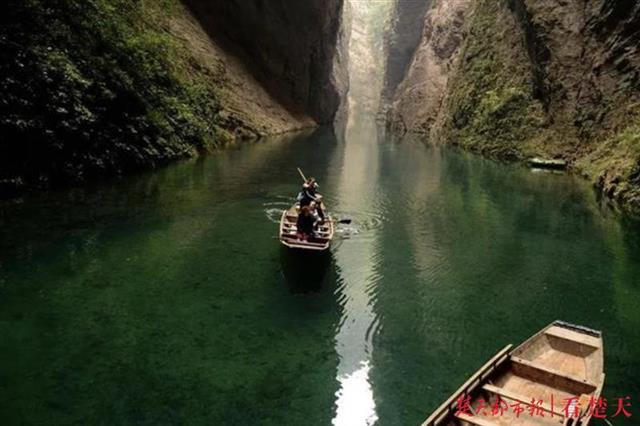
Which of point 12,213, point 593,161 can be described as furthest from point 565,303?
point 593,161

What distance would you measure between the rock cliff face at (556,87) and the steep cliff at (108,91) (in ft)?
72.4

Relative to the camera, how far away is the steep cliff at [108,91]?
19.6m

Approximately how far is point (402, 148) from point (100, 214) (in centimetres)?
4140

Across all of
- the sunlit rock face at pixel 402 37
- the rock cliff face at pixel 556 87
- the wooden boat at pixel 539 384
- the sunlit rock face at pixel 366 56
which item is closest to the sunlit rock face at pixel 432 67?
the sunlit rock face at pixel 402 37

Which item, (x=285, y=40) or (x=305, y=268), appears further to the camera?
(x=285, y=40)

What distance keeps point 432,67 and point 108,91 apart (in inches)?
2798

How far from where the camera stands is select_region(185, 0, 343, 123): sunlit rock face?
56656 millimetres

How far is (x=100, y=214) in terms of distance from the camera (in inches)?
700

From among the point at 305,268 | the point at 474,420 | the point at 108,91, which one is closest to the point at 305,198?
the point at 305,268

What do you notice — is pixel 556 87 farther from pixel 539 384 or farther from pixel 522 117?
pixel 539 384

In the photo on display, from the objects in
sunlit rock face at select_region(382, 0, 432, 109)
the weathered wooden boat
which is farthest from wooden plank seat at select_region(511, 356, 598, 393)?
sunlit rock face at select_region(382, 0, 432, 109)

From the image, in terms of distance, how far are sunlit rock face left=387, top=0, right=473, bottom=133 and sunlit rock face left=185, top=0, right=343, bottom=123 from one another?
13863 millimetres

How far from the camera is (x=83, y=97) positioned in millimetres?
22500

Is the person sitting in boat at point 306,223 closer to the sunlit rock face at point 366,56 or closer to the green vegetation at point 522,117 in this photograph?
the green vegetation at point 522,117
